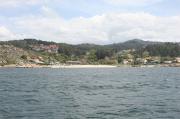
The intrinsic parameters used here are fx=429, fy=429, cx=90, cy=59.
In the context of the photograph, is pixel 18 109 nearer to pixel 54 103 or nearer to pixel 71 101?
pixel 54 103

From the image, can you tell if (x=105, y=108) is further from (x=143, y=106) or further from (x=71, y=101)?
(x=71, y=101)

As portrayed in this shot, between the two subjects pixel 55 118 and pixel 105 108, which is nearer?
pixel 55 118

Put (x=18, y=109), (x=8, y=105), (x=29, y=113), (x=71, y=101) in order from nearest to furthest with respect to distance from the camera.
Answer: (x=29, y=113)
(x=18, y=109)
(x=8, y=105)
(x=71, y=101)

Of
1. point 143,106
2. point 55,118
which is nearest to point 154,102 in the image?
point 143,106

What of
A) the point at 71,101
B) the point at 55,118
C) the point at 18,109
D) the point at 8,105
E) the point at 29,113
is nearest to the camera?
the point at 55,118

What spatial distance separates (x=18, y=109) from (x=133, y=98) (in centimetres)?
1919

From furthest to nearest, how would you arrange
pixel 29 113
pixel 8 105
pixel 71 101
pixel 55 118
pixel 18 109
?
pixel 71 101
pixel 8 105
pixel 18 109
pixel 29 113
pixel 55 118

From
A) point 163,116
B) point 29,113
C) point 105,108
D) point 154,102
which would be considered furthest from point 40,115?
point 154,102

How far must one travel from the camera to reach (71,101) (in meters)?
58.2

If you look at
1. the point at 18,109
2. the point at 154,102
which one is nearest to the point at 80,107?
the point at 18,109

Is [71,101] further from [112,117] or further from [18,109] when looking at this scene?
[112,117]

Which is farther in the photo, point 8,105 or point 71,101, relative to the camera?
point 71,101

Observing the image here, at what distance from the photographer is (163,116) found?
43.9 metres

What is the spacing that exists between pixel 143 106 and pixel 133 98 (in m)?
10.3
